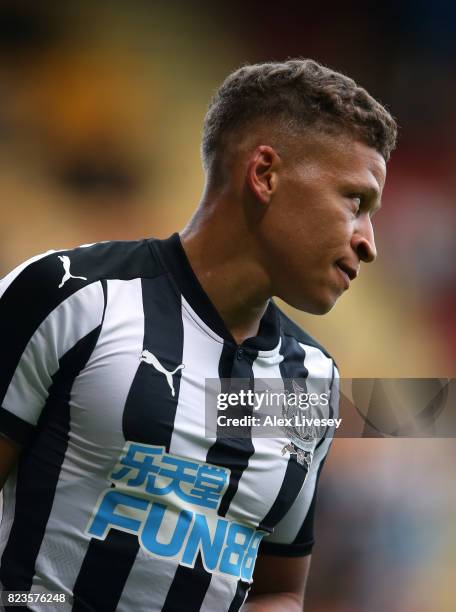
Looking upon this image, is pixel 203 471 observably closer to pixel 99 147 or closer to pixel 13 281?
pixel 13 281

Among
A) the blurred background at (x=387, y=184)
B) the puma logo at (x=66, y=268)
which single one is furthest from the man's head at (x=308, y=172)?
the blurred background at (x=387, y=184)

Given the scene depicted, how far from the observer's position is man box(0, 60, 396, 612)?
3.79 ft

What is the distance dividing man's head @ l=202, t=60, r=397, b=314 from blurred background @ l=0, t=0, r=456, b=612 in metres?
1.74

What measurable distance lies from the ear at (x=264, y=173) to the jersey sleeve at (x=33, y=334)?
0.31 meters

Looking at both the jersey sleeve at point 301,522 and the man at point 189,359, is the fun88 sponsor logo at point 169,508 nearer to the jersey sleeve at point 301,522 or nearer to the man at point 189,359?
the man at point 189,359

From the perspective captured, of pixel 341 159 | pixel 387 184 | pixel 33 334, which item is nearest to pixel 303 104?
pixel 341 159

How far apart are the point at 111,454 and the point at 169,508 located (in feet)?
0.39

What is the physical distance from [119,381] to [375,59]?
8.91 feet

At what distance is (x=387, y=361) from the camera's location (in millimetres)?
3367

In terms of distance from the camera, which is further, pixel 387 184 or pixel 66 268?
pixel 387 184

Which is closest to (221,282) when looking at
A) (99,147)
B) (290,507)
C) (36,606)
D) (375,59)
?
(290,507)

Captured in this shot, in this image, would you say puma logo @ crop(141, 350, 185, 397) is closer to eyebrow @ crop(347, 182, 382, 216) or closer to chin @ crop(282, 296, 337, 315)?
chin @ crop(282, 296, 337, 315)

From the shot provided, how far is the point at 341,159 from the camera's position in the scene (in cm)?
126

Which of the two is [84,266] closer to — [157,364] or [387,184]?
[157,364]
